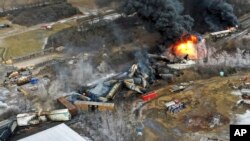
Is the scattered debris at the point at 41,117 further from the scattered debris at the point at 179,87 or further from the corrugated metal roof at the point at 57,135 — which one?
the scattered debris at the point at 179,87

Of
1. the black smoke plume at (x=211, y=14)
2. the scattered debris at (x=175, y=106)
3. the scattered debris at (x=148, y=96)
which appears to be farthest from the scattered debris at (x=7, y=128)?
the black smoke plume at (x=211, y=14)

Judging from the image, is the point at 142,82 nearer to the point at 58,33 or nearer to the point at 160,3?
the point at 160,3

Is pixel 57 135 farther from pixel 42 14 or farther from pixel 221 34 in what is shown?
pixel 221 34

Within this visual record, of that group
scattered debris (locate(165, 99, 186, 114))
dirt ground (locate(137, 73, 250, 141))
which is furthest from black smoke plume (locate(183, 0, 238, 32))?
scattered debris (locate(165, 99, 186, 114))

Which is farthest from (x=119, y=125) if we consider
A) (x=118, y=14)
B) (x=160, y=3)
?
(x=118, y=14)

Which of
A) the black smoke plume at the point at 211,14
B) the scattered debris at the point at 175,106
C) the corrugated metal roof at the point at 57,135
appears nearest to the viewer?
the corrugated metal roof at the point at 57,135

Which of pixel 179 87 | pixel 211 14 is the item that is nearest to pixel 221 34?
pixel 211 14
